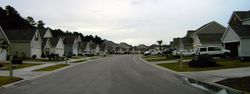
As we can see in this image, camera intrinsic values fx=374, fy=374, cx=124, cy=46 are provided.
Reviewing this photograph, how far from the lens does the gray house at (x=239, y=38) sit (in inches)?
1693

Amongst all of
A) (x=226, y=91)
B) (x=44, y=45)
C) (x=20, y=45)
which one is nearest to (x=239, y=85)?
(x=226, y=91)

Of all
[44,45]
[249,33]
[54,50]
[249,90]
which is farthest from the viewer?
[54,50]

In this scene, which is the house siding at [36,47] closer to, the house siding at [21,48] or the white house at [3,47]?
the house siding at [21,48]

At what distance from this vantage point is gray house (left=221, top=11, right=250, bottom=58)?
43.0 meters

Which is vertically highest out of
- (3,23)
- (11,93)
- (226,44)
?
(3,23)

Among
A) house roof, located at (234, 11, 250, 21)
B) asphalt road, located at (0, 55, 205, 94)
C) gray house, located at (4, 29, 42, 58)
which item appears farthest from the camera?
gray house, located at (4, 29, 42, 58)

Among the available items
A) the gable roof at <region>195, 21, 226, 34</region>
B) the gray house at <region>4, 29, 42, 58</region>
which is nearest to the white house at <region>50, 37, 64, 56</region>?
the gray house at <region>4, 29, 42, 58</region>

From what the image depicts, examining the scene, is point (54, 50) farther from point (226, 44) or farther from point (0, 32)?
point (226, 44)

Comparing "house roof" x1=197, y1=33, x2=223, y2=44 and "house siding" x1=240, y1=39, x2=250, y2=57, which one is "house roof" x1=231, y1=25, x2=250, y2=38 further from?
"house roof" x1=197, y1=33, x2=223, y2=44

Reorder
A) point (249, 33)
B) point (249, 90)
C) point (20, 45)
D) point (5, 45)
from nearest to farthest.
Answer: point (249, 90) → point (249, 33) → point (5, 45) → point (20, 45)

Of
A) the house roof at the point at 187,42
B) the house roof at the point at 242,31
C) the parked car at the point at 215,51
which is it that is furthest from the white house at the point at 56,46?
the house roof at the point at 242,31

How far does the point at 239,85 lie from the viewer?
A: 1638 centimetres

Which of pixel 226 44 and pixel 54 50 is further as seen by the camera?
pixel 54 50

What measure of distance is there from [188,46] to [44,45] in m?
33.0
